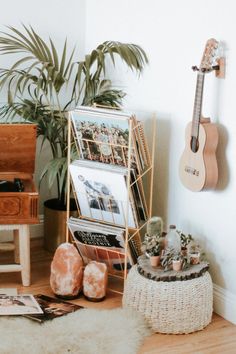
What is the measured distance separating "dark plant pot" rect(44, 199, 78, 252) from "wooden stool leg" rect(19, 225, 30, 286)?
41cm

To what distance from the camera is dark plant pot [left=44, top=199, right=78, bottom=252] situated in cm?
349

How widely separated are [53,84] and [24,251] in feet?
2.79

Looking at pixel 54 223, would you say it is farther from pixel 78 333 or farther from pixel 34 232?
pixel 78 333

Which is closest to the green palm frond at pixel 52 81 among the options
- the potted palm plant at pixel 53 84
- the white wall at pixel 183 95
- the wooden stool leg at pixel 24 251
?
the potted palm plant at pixel 53 84

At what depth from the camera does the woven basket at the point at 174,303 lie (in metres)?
2.70

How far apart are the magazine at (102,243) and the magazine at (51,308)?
322mm

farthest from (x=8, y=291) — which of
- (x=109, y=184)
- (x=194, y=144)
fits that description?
(x=194, y=144)

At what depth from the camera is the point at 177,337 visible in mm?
2703

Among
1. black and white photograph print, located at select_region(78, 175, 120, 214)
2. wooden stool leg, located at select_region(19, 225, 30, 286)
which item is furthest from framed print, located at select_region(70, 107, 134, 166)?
wooden stool leg, located at select_region(19, 225, 30, 286)

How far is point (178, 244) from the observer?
2.83 m

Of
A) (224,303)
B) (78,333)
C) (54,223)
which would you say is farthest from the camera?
(54,223)

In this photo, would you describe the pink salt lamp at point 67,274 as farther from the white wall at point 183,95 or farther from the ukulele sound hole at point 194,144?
the ukulele sound hole at point 194,144

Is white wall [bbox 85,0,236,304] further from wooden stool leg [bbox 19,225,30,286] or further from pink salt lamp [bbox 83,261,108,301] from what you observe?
wooden stool leg [bbox 19,225,30,286]

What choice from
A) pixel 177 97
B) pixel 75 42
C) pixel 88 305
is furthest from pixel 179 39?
pixel 88 305
